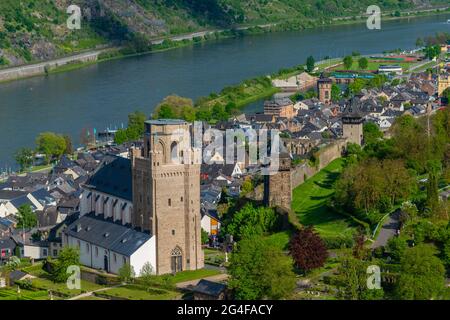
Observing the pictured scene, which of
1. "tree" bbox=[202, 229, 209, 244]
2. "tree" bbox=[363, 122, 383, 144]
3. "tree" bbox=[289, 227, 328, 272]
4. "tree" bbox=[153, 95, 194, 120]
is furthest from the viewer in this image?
"tree" bbox=[153, 95, 194, 120]

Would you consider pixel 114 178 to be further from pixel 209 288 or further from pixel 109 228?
pixel 209 288

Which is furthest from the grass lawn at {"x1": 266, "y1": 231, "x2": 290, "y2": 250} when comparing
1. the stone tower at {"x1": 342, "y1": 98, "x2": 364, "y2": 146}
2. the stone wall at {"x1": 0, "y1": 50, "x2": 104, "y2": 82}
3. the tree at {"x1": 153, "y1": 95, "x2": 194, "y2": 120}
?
the stone wall at {"x1": 0, "y1": 50, "x2": 104, "y2": 82}

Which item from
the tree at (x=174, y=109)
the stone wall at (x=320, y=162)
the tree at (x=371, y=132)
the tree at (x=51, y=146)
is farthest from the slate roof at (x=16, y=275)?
the tree at (x=174, y=109)

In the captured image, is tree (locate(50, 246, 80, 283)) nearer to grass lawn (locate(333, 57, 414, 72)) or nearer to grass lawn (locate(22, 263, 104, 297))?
grass lawn (locate(22, 263, 104, 297))

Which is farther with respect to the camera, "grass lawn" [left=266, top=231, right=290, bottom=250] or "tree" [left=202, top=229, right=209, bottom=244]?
"tree" [left=202, top=229, right=209, bottom=244]

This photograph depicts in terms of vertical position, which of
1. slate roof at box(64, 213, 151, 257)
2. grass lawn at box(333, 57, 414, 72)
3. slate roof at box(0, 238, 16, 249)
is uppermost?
slate roof at box(64, 213, 151, 257)

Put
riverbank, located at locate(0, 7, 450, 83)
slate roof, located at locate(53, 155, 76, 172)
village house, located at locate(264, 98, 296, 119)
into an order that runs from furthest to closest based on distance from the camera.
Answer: riverbank, located at locate(0, 7, 450, 83) < village house, located at locate(264, 98, 296, 119) < slate roof, located at locate(53, 155, 76, 172)

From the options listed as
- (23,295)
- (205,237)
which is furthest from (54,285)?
(205,237)

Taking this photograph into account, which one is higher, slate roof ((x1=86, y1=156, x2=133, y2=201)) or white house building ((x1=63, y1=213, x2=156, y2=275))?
slate roof ((x1=86, y1=156, x2=133, y2=201))
